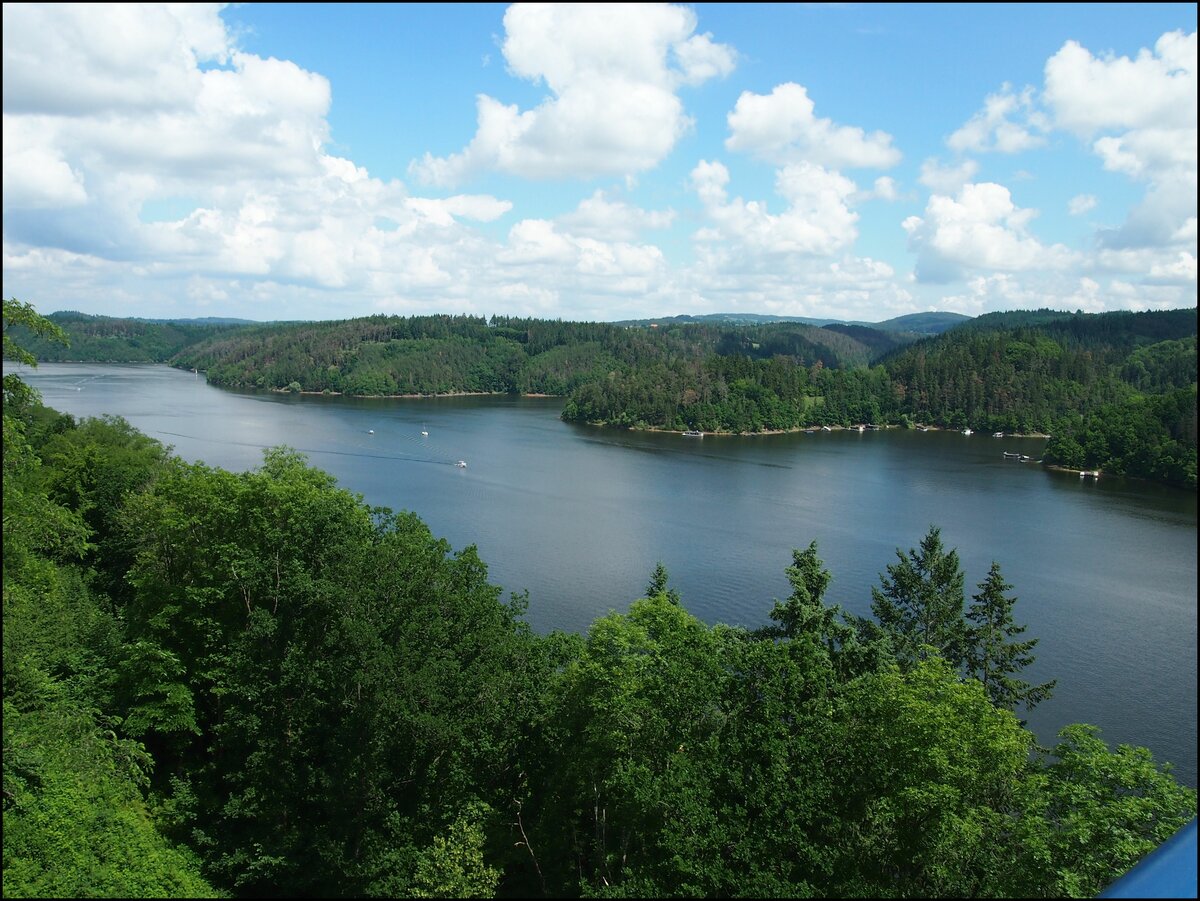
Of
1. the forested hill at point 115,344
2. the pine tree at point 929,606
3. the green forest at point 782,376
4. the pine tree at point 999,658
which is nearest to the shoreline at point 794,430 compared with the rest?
the green forest at point 782,376

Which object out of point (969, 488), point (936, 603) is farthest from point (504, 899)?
point (969, 488)

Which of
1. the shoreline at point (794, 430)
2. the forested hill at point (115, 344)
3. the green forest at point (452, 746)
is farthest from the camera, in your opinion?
the forested hill at point (115, 344)

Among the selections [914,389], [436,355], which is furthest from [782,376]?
[436,355]

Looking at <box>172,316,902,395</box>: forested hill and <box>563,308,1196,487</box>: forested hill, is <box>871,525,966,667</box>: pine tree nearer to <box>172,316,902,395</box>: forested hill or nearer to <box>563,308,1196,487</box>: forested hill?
<box>563,308,1196,487</box>: forested hill

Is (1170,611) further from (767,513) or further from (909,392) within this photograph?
(909,392)

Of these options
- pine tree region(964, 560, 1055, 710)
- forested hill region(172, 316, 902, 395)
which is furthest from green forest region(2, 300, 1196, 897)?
forested hill region(172, 316, 902, 395)

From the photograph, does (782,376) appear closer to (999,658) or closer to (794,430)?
(794,430)

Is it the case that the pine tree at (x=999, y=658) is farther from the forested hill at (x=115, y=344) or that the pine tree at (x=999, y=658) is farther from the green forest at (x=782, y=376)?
the forested hill at (x=115, y=344)
